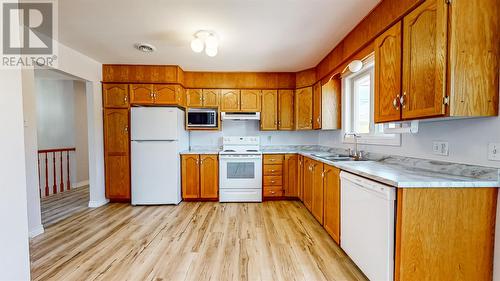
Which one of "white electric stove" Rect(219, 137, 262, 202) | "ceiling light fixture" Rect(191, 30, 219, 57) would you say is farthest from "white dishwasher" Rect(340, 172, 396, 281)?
"ceiling light fixture" Rect(191, 30, 219, 57)

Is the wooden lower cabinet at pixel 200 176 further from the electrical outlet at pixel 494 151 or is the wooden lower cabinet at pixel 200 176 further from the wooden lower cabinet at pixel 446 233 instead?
the electrical outlet at pixel 494 151

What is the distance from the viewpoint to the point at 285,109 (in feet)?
13.1

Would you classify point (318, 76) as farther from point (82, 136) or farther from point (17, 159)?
point (82, 136)

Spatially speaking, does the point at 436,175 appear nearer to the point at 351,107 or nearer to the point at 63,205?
the point at 351,107

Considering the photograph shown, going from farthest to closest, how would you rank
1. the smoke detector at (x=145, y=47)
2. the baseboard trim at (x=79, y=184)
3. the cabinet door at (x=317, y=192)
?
the baseboard trim at (x=79, y=184)
the smoke detector at (x=145, y=47)
the cabinet door at (x=317, y=192)

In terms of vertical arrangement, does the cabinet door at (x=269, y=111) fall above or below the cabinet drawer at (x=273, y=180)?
above

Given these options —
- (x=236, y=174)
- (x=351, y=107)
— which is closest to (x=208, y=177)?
(x=236, y=174)

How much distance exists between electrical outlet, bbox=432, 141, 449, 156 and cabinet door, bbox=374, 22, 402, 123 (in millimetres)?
365

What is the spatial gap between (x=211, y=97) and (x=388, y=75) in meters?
2.88

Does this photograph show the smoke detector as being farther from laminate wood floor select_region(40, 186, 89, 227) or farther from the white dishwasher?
the white dishwasher

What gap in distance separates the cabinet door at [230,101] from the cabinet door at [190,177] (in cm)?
106

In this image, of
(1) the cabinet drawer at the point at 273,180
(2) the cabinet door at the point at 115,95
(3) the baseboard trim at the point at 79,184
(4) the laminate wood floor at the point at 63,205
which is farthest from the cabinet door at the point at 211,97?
(3) the baseboard trim at the point at 79,184

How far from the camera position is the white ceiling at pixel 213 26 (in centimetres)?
191

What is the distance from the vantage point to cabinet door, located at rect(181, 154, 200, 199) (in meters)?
3.72
